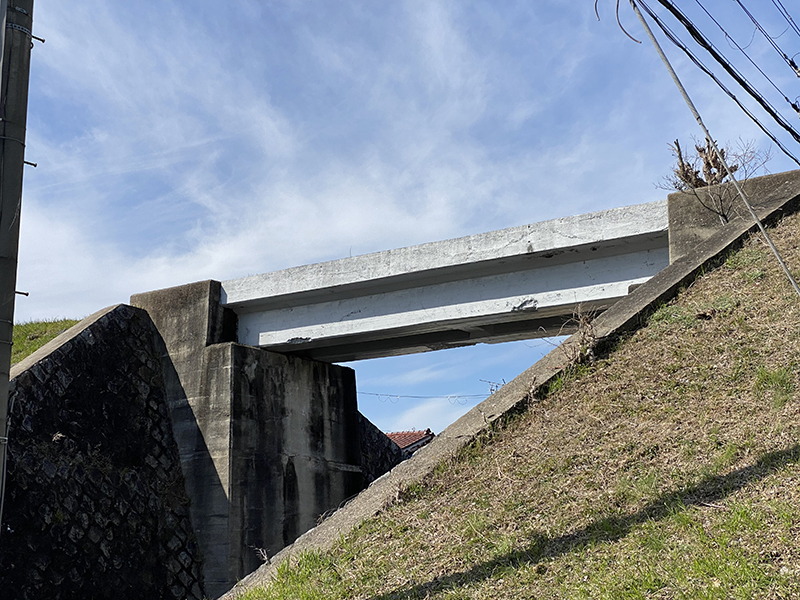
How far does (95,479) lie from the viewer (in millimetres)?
10266

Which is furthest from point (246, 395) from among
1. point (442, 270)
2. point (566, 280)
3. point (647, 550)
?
point (647, 550)

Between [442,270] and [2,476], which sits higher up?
[442,270]

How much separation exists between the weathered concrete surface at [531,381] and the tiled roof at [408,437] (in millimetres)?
16237

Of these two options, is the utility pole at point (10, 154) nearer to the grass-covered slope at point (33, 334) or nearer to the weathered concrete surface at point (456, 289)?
the weathered concrete surface at point (456, 289)

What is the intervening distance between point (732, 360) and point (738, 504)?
90.8 inches

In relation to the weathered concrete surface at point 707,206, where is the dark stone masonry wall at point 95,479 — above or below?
below

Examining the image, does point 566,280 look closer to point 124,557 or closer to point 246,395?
point 246,395

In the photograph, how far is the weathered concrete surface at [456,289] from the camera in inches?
399

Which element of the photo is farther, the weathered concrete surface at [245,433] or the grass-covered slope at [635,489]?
the weathered concrete surface at [245,433]

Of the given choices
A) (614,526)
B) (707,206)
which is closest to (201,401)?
(707,206)

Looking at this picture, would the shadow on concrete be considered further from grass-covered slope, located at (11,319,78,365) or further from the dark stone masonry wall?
grass-covered slope, located at (11,319,78,365)

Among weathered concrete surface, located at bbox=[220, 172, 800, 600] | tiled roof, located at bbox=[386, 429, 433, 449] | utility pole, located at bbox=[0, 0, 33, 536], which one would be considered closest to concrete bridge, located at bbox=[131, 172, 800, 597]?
weathered concrete surface, located at bbox=[220, 172, 800, 600]

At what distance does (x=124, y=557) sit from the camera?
1005 centimetres

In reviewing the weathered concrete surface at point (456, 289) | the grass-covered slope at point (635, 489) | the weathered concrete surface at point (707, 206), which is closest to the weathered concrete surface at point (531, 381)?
the weathered concrete surface at point (707, 206)
